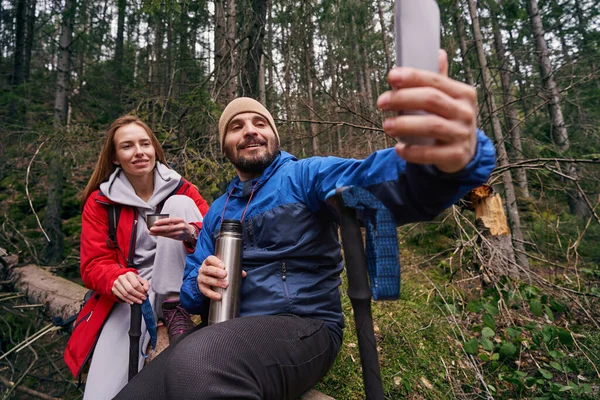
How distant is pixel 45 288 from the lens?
4.33 meters

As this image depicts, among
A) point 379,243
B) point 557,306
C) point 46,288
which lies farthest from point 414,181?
point 46,288

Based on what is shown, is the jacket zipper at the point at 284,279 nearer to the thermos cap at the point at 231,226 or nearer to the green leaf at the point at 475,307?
the thermos cap at the point at 231,226

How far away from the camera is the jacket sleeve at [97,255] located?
2402mm

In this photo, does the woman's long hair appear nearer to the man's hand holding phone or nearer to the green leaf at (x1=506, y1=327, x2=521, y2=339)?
the man's hand holding phone

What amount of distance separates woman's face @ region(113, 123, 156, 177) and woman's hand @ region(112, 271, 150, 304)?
99cm

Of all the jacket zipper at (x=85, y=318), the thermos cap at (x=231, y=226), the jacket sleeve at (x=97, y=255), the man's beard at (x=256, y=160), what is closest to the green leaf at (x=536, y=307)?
the man's beard at (x=256, y=160)

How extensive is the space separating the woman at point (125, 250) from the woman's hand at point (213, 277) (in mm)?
708

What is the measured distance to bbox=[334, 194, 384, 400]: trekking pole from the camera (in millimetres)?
960

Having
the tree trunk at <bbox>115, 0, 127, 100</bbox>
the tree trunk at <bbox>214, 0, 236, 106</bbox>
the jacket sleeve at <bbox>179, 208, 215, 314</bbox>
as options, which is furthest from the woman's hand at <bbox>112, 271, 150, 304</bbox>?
the tree trunk at <bbox>115, 0, 127, 100</bbox>

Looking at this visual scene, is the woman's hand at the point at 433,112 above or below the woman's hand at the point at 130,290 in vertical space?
above

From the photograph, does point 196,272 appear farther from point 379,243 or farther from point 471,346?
point 471,346

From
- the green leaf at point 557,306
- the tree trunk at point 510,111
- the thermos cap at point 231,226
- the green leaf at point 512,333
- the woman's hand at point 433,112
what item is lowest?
the green leaf at point 512,333

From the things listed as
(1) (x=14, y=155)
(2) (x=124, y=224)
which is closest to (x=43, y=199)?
(1) (x=14, y=155)

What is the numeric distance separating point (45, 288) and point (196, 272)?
3.45 metres
